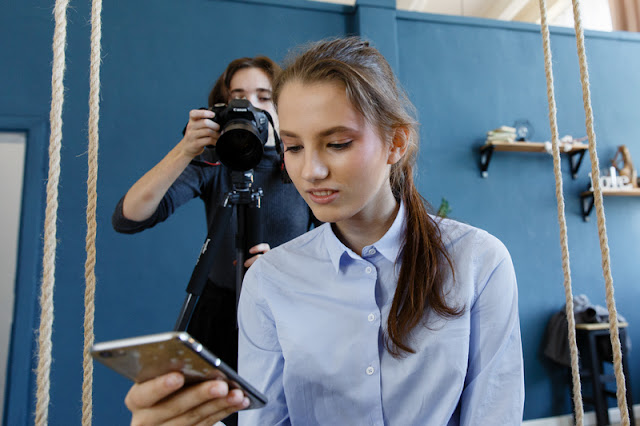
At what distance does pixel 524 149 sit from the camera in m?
2.81

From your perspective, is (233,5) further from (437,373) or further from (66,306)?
(437,373)

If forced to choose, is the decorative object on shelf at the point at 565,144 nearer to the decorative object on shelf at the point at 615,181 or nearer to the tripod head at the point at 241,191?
the decorative object on shelf at the point at 615,181

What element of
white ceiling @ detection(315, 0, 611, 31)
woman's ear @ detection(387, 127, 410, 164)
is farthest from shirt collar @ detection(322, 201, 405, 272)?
white ceiling @ detection(315, 0, 611, 31)

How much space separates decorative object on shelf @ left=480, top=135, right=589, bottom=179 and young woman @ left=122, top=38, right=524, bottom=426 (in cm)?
208

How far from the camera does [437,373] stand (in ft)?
2.31

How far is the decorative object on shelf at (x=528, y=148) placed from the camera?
2.72m

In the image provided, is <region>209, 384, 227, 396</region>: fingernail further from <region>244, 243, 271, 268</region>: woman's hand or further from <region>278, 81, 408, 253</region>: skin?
<region>244, 243, 271, 268</region>: woman's hand

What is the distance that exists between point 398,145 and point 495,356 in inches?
15.2

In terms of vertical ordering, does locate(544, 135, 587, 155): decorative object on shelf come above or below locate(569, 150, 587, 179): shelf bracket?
above

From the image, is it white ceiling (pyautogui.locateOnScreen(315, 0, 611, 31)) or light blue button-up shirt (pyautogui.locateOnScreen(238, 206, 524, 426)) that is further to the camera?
white ceiling (pyautogui.locateOnScreen(315, 0, 611, 31))

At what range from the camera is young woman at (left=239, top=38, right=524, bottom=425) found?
712mm

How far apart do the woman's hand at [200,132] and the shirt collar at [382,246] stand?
42 cm

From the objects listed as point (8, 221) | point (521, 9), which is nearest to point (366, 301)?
point (8, 221)

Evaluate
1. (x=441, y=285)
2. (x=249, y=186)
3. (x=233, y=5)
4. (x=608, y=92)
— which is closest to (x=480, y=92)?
(x=608, y=92)
